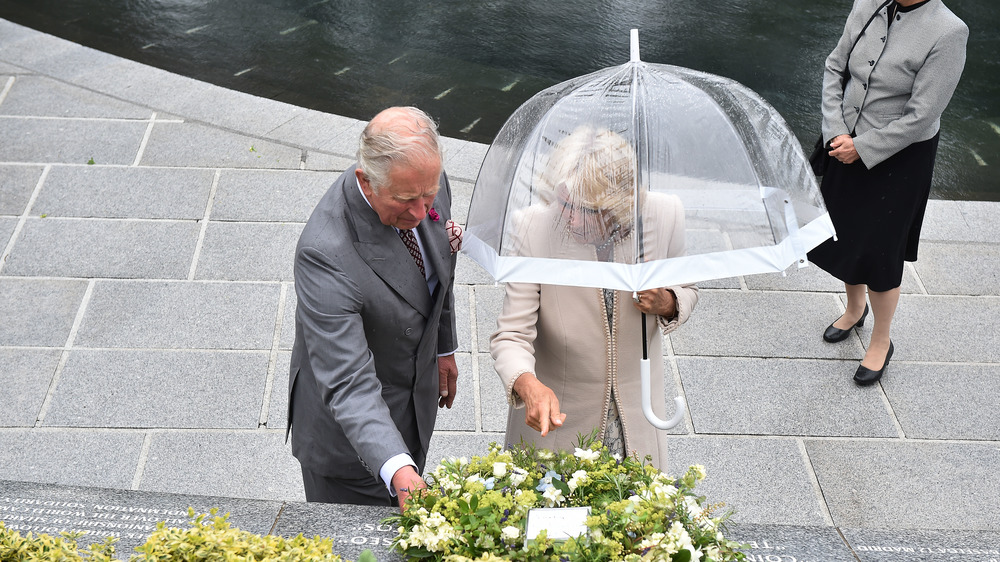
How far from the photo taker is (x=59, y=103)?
A: 6.91m

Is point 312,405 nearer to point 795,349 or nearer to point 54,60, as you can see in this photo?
point 795,349

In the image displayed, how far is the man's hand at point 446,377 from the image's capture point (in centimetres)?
348

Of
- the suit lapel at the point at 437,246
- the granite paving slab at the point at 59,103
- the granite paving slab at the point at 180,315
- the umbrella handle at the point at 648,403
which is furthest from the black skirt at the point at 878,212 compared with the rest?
the granite paving slab at the point at 59,103

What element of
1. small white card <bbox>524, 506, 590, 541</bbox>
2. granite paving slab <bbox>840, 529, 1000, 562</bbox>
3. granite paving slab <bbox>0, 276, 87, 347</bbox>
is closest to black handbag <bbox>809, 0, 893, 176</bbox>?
granite paving slab <bbox>840, 529, 1000, 562</bbox>

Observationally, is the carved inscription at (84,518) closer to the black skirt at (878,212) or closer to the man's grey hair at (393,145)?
the man's grey hair at (393,145)

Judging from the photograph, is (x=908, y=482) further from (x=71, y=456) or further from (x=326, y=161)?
(x=326, y=161)

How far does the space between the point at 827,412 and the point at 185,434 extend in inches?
125

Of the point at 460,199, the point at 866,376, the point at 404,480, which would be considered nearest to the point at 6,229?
the point at 460,199

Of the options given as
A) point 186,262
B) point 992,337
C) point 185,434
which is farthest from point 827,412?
point 186,262

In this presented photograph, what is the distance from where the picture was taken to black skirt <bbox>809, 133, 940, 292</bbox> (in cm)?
434

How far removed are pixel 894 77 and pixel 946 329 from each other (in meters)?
1.71

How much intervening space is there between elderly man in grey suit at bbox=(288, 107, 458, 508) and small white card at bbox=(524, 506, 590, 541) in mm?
375

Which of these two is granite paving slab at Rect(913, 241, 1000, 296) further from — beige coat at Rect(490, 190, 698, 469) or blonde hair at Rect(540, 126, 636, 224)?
blonde hair at Rect(540, 126, 636, 224)

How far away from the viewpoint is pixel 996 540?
270cm
